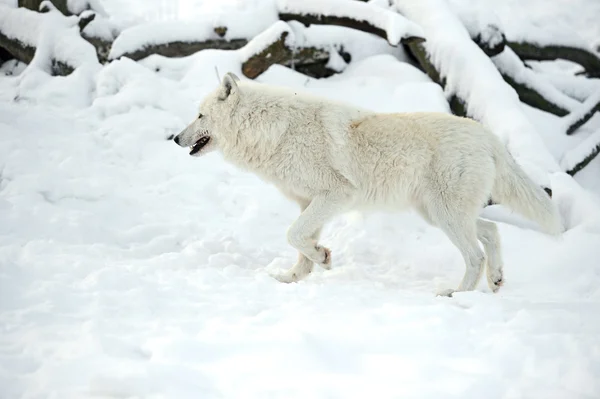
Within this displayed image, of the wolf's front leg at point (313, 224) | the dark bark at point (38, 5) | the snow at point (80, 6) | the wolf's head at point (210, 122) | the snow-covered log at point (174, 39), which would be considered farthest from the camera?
the snow at point (80, 6)

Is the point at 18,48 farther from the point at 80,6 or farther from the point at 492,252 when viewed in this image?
the point at 492,252

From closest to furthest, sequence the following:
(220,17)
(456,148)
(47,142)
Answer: (456,148) → (47,142) → (220,17)

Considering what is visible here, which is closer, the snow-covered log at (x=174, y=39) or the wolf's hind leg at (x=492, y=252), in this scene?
the wolf's hind leg at (x=492, y=252)

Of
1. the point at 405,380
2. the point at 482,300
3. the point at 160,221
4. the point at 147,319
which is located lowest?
the point at 160,221

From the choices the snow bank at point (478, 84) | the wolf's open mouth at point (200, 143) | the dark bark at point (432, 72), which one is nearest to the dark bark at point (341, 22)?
the dark bark at point (432, 72)

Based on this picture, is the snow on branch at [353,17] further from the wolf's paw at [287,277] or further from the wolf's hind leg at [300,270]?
the wolf's paw at [287,277]

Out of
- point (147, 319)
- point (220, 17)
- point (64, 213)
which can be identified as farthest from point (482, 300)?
point (220, 17)

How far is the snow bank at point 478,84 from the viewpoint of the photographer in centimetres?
593

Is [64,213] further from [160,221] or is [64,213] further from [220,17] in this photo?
[220,17]

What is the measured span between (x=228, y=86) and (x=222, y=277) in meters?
1.84

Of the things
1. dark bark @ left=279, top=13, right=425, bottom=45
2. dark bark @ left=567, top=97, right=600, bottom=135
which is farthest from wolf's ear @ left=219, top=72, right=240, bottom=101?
dark bark @ left=567, top=97, right=600, bottom=135

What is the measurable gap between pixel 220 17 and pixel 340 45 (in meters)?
2.04

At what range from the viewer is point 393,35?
7051 mm

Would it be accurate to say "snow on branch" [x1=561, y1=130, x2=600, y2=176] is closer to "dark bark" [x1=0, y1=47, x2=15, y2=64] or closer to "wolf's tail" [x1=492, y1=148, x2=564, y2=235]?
"wolf's tail" [x1=492, y1=148, x2=564, y2=235]
